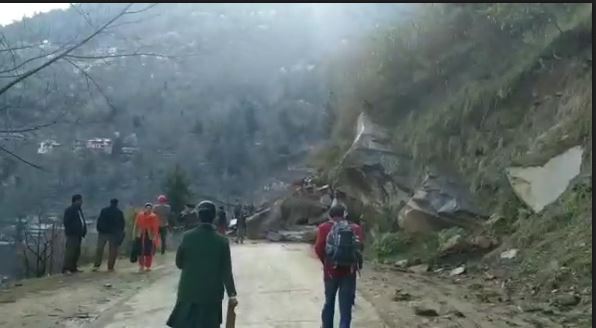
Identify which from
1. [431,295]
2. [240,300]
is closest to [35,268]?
[240,300]

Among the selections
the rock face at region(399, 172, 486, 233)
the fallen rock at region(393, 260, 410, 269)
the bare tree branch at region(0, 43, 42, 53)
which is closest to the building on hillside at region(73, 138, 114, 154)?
the fallen rock at region(393, 260, 410, 269)

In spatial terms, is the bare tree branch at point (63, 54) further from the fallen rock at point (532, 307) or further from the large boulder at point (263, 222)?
the large boulder at point (263, 222)

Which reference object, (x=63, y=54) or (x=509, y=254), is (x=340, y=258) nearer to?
(x=63, y=54)

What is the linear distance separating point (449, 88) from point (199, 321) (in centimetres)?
1790

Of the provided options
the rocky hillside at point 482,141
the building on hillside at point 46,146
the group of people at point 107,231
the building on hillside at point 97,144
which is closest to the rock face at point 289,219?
the rocky hillside at point 482,141

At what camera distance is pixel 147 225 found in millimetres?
16234

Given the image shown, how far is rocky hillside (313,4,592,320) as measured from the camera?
13234 millimetres

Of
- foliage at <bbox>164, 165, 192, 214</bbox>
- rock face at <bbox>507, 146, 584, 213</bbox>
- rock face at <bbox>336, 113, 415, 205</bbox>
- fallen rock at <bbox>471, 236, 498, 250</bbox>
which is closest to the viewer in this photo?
rock face at <bbox>507, 146, 584, 213</bbox>

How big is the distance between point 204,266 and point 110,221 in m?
10.1

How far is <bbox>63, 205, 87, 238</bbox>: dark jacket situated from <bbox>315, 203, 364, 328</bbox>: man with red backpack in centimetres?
826

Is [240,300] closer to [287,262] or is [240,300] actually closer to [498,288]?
[498,288]

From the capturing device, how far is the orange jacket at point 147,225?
16234 mm

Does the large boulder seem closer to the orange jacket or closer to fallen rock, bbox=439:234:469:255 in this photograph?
the orange jacket

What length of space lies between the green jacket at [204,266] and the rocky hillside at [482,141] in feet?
19.1
